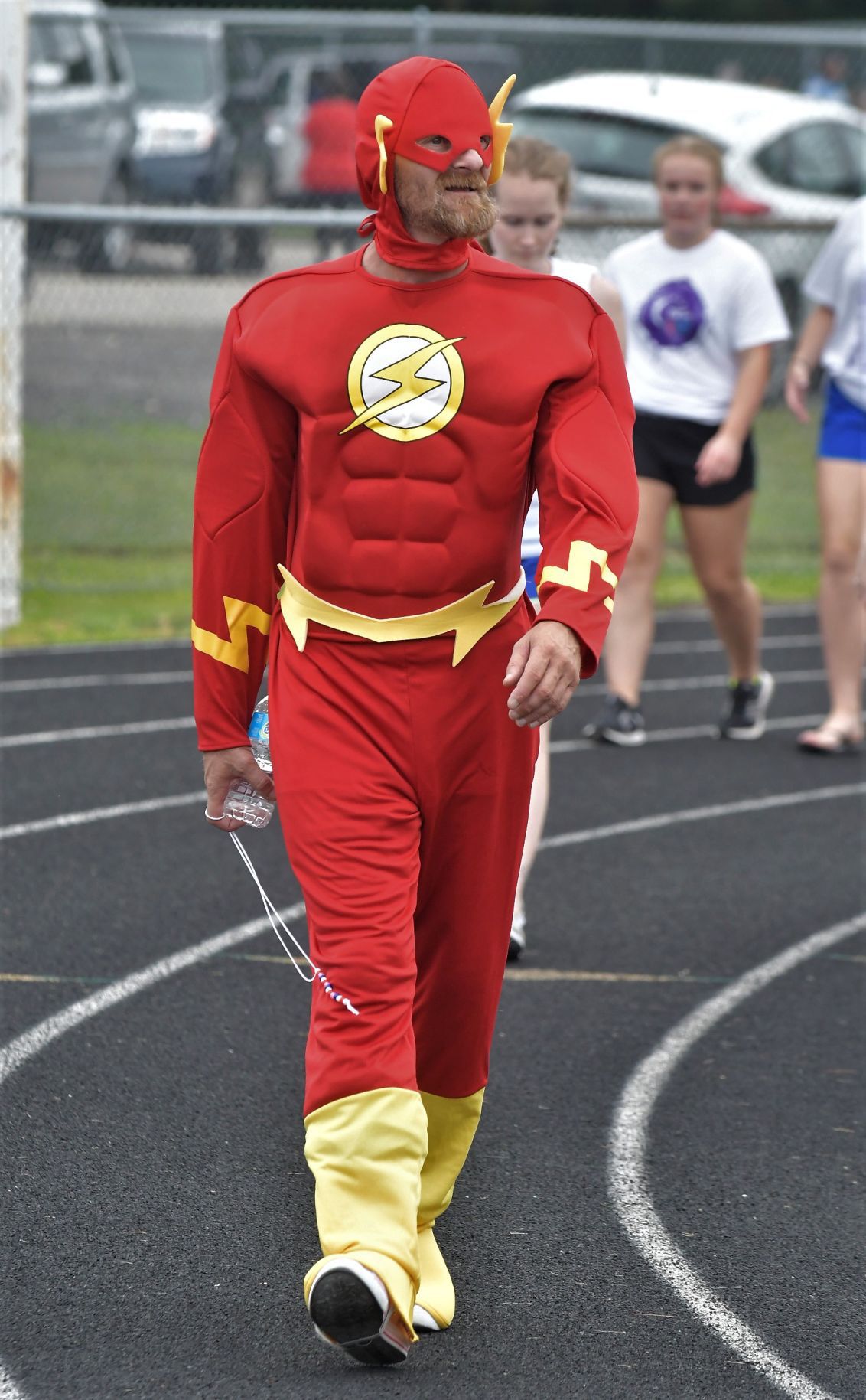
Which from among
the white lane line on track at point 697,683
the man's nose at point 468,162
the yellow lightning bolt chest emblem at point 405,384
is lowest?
the white lane line on track at point 697,683

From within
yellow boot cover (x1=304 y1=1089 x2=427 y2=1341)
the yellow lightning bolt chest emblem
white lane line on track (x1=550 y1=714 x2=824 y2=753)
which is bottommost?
white lane line on track (x1=550 y1=714 x2=824 y2=753)

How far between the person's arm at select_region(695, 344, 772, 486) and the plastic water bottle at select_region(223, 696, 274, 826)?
4.26 metres

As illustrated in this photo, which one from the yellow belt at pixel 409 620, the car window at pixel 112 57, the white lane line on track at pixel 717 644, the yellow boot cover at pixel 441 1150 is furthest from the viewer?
the car window at pixel 112 57

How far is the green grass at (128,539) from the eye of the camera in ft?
34.2

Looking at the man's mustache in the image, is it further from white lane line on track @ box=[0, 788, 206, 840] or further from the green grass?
the green grass

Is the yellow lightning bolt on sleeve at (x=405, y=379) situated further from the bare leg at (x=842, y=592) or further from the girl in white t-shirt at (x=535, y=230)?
the bare leg at (x=842, y=592)

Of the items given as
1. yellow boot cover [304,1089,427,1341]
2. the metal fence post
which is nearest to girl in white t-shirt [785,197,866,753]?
the metal fence post

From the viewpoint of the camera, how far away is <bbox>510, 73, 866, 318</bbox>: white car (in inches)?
560

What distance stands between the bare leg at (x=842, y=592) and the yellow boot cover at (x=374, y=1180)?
4.86 metres

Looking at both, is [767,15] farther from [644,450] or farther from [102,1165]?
[102,1165]

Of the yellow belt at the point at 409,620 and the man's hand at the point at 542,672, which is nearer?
the man's hand at the point at 542,672

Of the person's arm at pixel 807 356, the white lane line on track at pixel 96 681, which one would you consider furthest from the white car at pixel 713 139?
the white lane line on track at pixel 96 681

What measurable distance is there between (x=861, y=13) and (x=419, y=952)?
29485 mm

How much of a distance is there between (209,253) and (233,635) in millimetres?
9862
